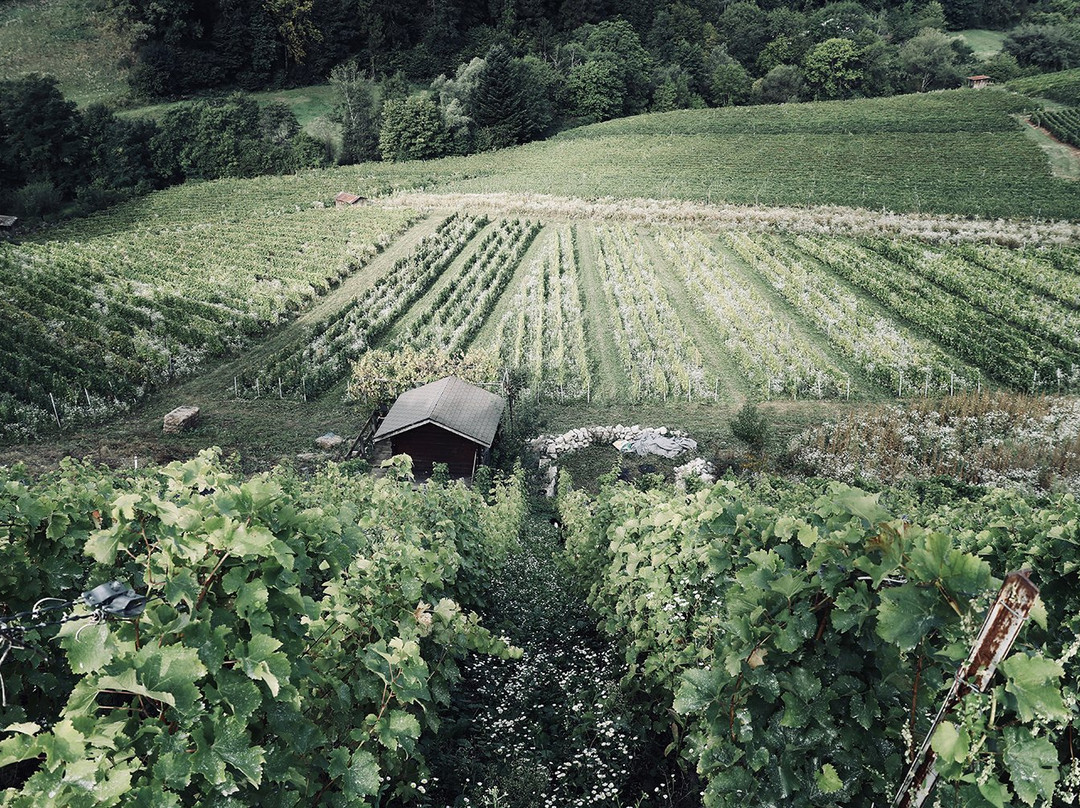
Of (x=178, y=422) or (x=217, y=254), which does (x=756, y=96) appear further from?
(x=178, y=422)

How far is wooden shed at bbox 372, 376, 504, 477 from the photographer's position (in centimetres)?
1823

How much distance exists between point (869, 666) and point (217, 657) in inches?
116

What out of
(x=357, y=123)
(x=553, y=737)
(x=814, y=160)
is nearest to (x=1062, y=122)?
(x=814, y=160)

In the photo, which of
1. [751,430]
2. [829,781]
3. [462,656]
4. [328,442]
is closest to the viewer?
[829,781]

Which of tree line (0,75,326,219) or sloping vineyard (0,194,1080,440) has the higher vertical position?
tree line (0,75,326,219)

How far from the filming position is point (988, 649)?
105 inches

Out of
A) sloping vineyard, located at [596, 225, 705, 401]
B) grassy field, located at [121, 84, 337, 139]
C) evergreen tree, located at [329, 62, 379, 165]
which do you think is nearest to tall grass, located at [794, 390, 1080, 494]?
sloping vineyard, located at [596, 225, 705, 401]

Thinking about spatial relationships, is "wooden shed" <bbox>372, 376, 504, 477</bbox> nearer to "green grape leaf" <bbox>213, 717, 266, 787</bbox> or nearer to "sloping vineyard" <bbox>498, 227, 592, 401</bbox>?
"sloping vineyard" <bbox>498, 227, 592, 401</bbox>

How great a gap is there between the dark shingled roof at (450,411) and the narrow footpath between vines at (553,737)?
426 inches

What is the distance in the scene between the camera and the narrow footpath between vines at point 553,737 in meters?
4.79

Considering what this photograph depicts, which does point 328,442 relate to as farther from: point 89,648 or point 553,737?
point 89,648

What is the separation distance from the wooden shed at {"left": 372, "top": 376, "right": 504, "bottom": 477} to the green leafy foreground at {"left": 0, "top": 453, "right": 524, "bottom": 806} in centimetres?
1309

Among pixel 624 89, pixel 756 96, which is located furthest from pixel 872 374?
pixel 756 96

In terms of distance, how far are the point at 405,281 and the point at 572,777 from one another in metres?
30.8
